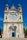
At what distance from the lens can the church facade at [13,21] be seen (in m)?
11.3

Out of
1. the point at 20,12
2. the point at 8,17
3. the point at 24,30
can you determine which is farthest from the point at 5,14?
the point at 24,30

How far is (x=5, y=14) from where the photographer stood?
11531 mm

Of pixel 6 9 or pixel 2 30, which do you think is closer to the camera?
pixel 2 30

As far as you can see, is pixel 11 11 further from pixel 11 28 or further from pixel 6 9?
pixel 11 28

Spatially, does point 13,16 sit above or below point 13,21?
above

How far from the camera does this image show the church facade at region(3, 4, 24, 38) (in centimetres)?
1129

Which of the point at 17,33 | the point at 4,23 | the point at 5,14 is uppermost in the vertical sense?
the point at 5,14

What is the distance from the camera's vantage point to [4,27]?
37.1 ft

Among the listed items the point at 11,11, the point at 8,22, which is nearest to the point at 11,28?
the point at 8,22

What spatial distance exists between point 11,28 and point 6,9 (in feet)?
4.91

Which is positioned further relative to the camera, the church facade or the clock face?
the clock face

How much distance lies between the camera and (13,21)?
11461 mm

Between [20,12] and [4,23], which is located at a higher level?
[20,12]

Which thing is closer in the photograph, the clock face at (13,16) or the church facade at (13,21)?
the church facade at (13,21)
